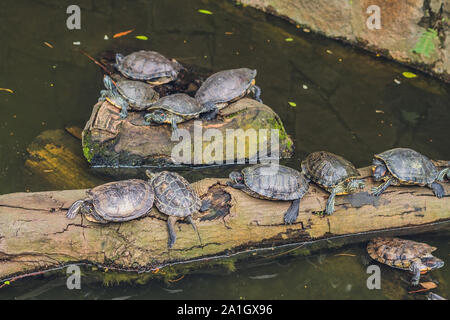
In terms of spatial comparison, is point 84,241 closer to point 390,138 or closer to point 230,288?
point 230,288

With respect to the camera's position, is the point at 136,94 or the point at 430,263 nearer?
the point at 430,263

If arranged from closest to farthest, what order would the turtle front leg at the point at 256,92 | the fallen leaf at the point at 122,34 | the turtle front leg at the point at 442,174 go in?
the turtle front leg at the point at 442,174
the turtle front leg at the point at 256,92
the fallen leaf at the point at 122,34

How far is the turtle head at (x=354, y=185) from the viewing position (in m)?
5.46

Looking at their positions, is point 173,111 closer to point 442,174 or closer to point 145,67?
point 145,67

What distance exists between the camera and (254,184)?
5.33 metres

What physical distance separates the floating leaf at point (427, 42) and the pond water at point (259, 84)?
1.49 ft

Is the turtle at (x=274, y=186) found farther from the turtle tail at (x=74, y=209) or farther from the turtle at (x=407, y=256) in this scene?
the turtle tail at (x=74, y=209)

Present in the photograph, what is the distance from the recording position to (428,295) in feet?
17.0

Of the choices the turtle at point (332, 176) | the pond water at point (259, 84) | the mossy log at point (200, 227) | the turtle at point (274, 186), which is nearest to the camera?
the mossy log at point (200, 227)

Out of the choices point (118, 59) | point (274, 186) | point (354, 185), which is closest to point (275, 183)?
point (274, 186)

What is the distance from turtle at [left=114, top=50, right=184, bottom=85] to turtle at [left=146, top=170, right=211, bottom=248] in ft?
8.65

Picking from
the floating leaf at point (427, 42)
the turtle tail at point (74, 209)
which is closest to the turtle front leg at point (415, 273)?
the turtle tail at point (74, 209)

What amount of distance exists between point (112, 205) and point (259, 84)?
150 inches

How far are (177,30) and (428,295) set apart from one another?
613 centimetres
